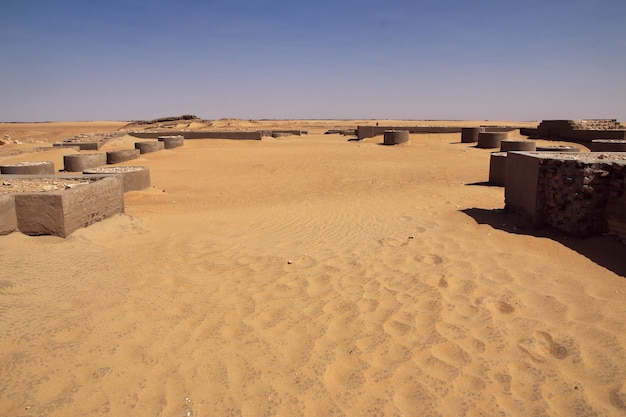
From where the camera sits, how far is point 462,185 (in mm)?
9750

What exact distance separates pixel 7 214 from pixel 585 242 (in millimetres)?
6502

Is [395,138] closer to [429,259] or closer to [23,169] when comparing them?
[23,169]

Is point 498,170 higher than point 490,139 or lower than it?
lower

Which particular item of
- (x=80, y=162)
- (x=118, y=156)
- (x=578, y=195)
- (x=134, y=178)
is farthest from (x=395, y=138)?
(x=578, y=195)

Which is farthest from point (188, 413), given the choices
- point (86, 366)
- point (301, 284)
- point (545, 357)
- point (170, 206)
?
point (170, 206)

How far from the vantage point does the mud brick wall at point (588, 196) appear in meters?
4.88

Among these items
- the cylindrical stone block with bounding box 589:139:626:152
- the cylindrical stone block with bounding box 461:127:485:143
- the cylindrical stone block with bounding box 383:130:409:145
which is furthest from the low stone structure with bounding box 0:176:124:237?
the cylindrical stone block with bounding box 461:127:485:143

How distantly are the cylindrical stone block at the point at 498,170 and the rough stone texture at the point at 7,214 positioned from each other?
867cm

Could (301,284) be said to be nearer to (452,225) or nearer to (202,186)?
(452,225)

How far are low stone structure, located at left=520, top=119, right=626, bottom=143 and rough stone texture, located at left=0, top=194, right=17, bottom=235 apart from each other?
18.7 m

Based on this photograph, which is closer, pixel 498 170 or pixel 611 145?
pixel 498 170

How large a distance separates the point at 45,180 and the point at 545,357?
7.11m

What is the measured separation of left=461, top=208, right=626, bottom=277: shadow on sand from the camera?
445 centimetres

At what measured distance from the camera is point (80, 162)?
40.8 ft
